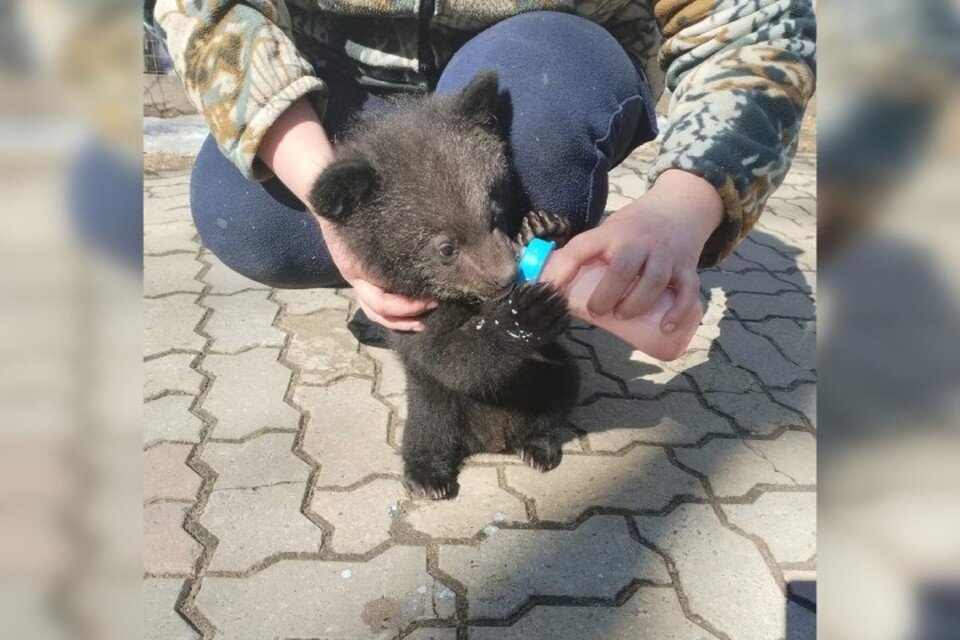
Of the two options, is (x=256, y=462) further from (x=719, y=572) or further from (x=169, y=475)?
(x=719, y=572)

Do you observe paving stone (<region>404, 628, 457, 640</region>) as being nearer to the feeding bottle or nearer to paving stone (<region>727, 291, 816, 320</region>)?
the feeding bottle

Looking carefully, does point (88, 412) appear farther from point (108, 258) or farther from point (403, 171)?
point (403, 171)

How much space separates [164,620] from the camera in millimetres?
1838

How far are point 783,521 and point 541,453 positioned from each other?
0.76 m

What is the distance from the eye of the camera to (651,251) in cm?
167

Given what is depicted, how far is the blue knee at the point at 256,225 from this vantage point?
8.93 ft

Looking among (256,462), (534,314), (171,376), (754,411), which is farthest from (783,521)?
(171,376)

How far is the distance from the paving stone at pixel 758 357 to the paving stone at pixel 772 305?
0.64 feet

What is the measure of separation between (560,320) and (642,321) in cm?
23

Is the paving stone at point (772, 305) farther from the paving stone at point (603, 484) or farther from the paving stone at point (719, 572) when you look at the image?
the paving stone at point (719, 572)

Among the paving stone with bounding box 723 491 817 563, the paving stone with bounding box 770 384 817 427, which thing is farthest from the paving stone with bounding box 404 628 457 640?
the paving stone with bounding box 770 384 817 427

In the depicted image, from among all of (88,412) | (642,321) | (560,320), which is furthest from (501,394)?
(88,412)

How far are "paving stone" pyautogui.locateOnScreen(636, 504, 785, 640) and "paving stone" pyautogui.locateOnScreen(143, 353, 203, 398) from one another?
180 centimetres

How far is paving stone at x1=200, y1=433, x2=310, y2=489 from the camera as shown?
2369 mm
